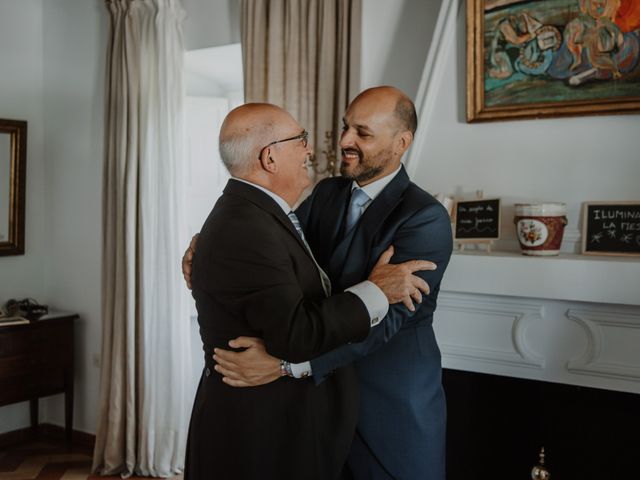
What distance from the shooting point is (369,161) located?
7.09 ft

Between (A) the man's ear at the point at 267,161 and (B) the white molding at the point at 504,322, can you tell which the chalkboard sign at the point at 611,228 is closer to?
(B) the white molding at the point at 504,322

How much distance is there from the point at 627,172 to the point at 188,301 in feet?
8.37

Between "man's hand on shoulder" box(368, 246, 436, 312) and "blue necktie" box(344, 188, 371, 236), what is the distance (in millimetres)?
228

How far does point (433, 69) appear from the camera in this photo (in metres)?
2.92

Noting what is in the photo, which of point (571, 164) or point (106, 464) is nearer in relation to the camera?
point (571, 164)

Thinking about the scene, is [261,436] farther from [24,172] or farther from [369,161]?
[24,172]

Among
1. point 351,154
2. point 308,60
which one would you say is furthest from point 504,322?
point 308,60

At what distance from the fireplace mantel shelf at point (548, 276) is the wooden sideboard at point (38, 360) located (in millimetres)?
2737

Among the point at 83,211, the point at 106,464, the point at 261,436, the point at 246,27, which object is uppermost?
the point at 246,27

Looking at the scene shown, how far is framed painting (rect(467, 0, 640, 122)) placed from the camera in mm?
2572

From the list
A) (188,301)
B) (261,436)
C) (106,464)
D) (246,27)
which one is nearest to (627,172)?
(261,436)

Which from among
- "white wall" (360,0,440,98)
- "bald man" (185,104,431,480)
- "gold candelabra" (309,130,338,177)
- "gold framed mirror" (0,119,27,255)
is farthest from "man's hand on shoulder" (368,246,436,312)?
"gold framed mirror" (0,119,27,255)

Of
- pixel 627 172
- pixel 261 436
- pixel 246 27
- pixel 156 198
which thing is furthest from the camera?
pixel 156 198

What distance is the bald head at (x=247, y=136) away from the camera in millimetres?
1906
